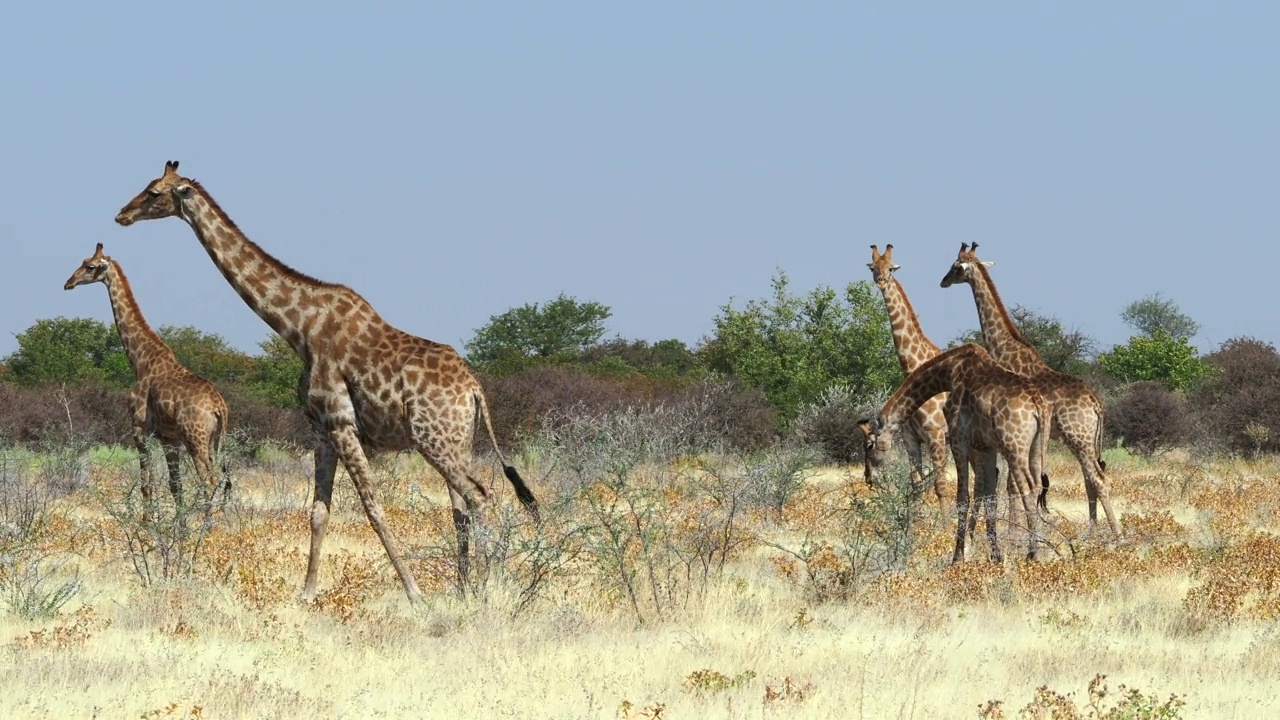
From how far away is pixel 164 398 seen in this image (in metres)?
14.1

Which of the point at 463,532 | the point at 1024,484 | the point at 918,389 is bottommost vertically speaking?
the point at 463,532

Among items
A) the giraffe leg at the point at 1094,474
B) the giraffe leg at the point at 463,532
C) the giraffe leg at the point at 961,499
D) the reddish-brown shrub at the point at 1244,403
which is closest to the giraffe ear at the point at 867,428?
the giraffe leg at the point at 961,499

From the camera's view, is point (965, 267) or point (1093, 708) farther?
point (965, 267)

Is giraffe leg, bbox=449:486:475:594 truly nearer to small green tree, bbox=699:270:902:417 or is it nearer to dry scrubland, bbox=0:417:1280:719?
dry scrubland, bbox=0:417:1280:719

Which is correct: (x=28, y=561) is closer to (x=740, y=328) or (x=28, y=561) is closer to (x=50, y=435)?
(x=50, y=435)

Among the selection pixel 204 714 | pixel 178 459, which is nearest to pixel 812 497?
pixel 178 459

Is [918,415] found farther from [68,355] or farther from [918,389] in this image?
[68,355]

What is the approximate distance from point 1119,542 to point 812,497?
5.70 m

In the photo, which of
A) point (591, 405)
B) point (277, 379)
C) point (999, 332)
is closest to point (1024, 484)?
point (999, 332)

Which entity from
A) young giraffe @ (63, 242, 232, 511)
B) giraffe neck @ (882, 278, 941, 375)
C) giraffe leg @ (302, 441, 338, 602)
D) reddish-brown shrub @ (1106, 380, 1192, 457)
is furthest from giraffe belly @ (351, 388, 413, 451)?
reddish-brown shrub @ (1106, 380, 1192, 457)

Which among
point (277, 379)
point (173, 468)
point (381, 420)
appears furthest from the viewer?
point (277, 379)

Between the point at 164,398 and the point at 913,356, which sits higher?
the point at 913,356

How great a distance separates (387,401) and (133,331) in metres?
5.52

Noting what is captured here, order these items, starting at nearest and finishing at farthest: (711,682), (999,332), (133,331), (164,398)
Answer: (711,682) → (164,398) → (133,331) → (999,332)
